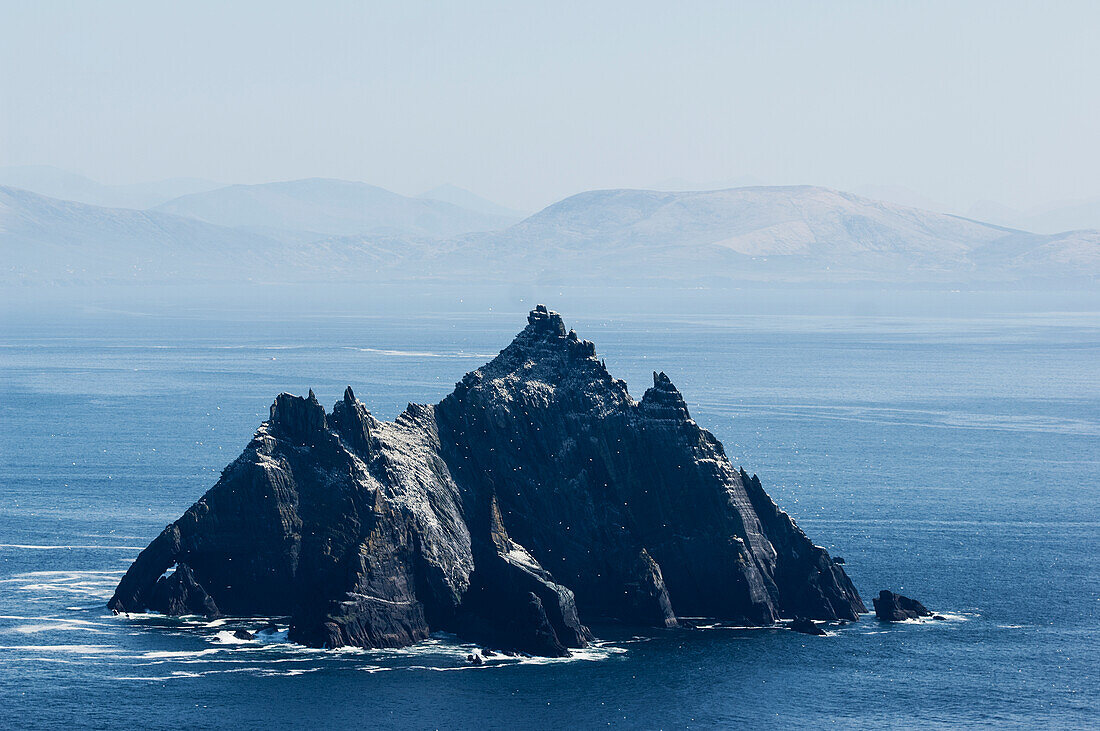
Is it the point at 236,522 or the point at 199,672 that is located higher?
the point at 236,522

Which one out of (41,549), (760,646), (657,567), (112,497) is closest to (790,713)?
(760,646)

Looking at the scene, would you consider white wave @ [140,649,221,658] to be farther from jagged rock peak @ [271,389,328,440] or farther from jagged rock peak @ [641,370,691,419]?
jagged rock peak @ [641,370,691,419]

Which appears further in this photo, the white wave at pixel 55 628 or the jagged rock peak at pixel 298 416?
the jagged rock peak at pixel 298 416

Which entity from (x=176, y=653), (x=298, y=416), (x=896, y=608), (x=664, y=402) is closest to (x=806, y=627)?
(x=896, y=608)

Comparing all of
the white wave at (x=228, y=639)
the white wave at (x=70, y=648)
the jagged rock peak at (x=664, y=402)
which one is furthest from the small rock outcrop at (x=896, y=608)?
the white wave at (x=70, y=648)

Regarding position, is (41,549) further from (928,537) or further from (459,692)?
(928,537)

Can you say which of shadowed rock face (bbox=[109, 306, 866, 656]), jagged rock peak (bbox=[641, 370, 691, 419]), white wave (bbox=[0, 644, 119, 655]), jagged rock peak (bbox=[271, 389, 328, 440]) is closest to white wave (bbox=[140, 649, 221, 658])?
white wave (bbox=[0, 644, 119, 655])

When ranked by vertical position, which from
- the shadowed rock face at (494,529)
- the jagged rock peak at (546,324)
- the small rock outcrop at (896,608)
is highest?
the jagged rock peak at (546,324)

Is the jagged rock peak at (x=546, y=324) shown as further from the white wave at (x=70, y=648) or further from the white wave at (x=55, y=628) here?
the white wave at (x=70, y=648)
